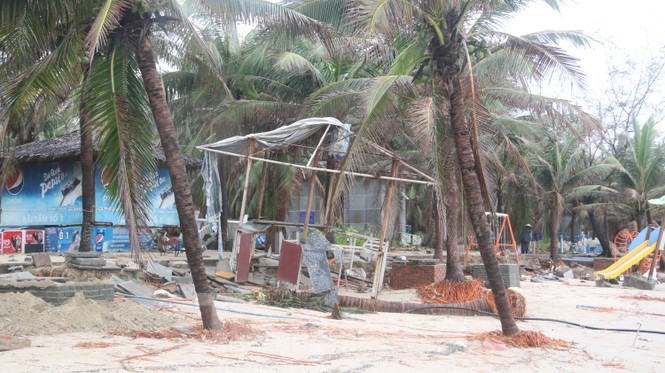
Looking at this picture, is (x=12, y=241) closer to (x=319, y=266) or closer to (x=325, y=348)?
(x=319, y=266)

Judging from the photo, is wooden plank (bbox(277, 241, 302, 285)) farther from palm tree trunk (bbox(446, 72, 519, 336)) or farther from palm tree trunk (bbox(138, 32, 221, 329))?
palm tree trunk (bbox(138, 32, 221, 329))

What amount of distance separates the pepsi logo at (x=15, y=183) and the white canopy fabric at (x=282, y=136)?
31.7 feet

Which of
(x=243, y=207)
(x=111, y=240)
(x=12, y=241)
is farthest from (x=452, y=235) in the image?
(x=12, y=241)

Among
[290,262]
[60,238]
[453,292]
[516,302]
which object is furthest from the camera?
[60,238]

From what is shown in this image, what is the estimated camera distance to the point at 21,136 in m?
26.5

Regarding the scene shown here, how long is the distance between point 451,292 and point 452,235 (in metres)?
1.82

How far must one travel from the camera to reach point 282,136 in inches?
572

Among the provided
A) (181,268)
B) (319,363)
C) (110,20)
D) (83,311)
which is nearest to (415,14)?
(110,20)

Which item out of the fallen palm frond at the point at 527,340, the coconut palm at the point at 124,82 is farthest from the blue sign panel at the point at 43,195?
the fallen palm frond at the point at 527,340

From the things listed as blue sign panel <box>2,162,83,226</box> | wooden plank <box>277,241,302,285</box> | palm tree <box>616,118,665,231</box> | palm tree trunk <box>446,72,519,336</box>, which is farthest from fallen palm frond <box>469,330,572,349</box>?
palm tree <box>616,118,665,231</box>

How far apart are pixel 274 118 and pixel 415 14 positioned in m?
12.8

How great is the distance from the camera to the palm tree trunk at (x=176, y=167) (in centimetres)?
832

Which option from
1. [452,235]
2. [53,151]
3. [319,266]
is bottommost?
[319,266]

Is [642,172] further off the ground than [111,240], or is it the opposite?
[642,172]
